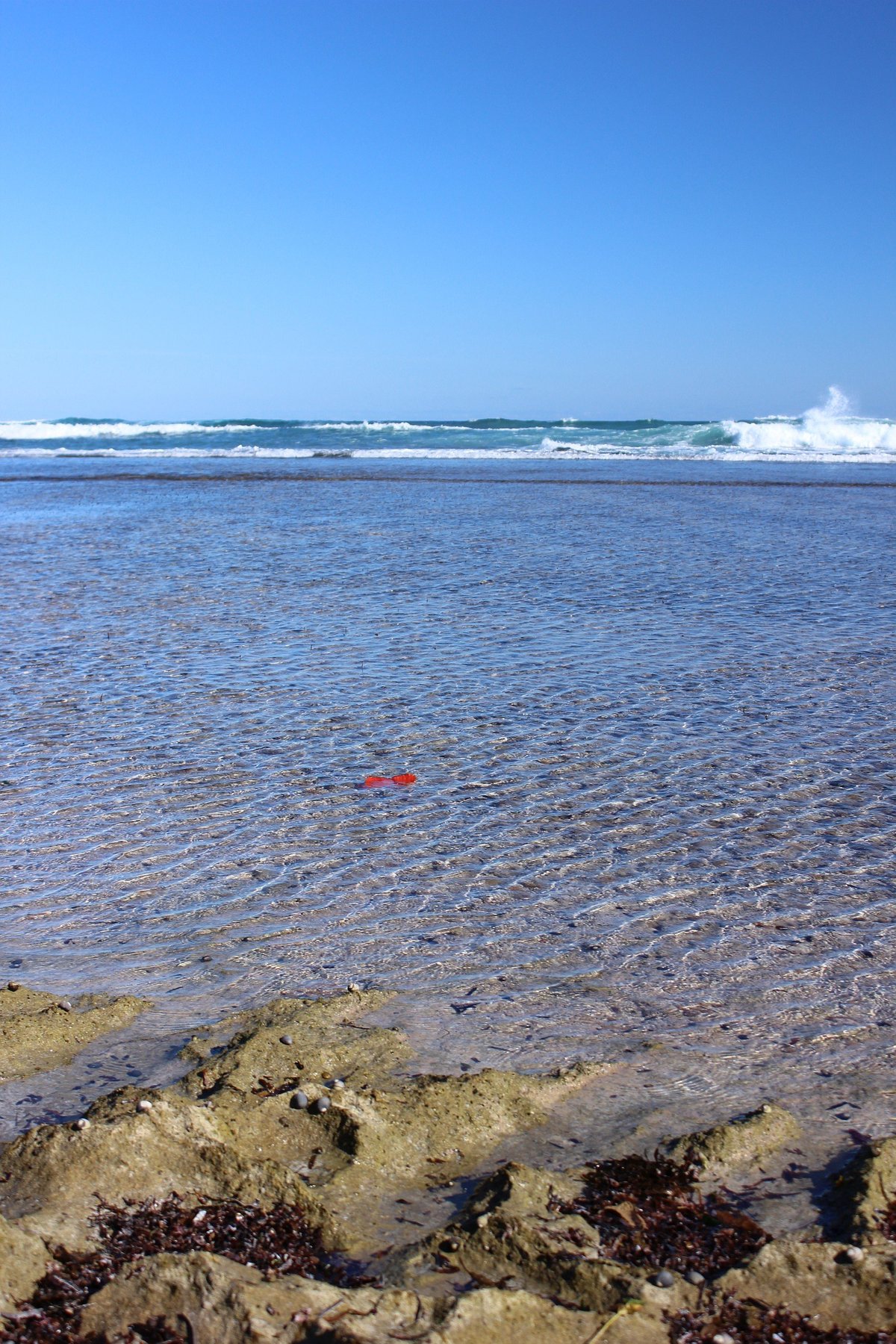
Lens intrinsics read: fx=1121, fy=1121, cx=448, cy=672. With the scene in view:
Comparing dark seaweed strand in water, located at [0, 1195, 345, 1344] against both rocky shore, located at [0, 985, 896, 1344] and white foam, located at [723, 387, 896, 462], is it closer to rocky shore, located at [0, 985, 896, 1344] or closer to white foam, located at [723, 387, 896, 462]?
rocky shore, located at [0, 985, 896, 1344]

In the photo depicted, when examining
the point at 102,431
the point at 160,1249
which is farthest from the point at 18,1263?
the point at 102,431

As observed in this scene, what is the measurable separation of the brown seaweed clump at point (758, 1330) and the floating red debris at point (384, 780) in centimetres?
368

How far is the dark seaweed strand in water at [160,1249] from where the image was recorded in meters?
2.23

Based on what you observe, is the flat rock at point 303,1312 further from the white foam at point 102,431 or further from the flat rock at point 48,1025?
the white foam at point 102,431

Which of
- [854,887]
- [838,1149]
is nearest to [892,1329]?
[838,1149]

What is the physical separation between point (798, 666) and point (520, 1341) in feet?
21.8

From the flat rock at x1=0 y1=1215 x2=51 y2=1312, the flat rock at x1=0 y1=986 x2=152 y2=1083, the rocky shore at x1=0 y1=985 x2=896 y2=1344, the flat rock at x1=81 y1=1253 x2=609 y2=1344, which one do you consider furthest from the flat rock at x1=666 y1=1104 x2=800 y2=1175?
the flat rock at x1=0 y1=986 x2=152 y2=1083

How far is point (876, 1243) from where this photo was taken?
254 centimetres

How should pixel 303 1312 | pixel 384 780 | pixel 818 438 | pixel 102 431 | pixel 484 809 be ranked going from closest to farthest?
pixel 303 1312 < pixel 484 809 < pixel 384 780 < pixel 818 438 < pixel 102 431

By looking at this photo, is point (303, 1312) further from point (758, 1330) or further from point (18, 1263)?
point (758, 1330)

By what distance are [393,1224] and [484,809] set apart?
9.59 feet

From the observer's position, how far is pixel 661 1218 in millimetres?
2648

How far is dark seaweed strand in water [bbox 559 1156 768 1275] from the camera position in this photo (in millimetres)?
2518

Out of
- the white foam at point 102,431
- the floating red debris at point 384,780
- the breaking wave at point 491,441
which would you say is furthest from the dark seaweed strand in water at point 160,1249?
the white foam at point 102,431
